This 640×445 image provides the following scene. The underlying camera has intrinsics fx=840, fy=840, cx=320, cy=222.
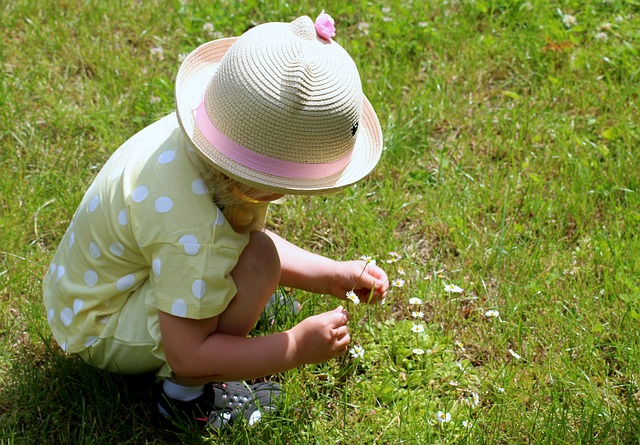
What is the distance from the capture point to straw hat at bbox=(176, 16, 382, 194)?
68.3 inches

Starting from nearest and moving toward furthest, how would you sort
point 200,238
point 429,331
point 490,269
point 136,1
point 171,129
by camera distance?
point 200,238
point 171,129
point 429,331
point 490,269
point 136,1

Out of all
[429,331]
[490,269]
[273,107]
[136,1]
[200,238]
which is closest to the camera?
[273,107]

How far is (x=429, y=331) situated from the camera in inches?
97.2

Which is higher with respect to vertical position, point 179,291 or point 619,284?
point 179,291

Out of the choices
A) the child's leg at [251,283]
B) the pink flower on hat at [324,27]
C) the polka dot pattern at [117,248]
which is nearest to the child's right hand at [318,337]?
the child's leg at [251,283]

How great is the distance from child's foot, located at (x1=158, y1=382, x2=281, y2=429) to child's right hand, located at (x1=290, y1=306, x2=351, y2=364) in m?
0.20

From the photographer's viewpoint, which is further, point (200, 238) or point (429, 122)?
point (429, 122)

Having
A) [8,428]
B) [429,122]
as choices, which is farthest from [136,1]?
[8,428]

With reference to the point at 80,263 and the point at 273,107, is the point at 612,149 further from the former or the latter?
the point at 80,263

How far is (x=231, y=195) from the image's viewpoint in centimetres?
192

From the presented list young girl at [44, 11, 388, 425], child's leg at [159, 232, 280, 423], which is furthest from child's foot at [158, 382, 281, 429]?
child's leg at [159, 232, 280, 423]

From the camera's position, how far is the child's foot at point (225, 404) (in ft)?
7.06

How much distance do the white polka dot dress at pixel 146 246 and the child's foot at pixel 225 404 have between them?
261 mm

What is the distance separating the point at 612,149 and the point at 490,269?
817 millimetres
